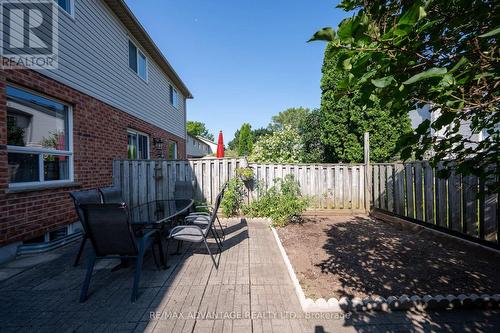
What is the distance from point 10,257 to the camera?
3.79 m

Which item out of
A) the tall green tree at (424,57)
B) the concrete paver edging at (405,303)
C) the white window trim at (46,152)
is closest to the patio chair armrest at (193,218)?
the concrete paver edging at (405,303)

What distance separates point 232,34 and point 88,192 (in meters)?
9.32

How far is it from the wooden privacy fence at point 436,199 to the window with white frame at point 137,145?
24.9ft

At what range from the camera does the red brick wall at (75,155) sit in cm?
377

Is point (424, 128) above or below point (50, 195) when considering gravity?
above

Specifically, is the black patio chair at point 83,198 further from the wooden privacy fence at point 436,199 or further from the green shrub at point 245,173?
the wooden privacy fence at point 436,199

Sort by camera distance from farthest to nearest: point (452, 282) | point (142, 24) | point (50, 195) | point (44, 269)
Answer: point (142, 24), point (50, 195), point (44, 269), point (452, 282)

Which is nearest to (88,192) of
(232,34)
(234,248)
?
(234,248)

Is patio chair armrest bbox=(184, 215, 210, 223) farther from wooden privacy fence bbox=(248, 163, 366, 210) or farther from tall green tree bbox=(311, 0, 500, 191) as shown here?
tall green tree bbox=(311, 0, 500, 191)

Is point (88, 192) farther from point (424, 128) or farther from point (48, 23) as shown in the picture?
point (424, 128)

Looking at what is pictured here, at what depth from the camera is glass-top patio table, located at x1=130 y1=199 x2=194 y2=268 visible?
356 centimetres

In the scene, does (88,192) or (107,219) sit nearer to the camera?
(107,219)

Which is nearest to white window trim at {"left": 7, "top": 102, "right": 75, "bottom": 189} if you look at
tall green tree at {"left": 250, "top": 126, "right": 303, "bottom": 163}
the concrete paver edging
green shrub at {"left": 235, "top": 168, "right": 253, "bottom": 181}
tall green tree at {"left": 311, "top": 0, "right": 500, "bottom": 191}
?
green shrub at {"left": 235, "top": 168, "right": 253, "bottom": 181}

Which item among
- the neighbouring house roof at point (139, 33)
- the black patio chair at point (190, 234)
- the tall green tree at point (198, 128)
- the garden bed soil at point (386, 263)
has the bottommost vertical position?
the garden bed soil at point (386, 263)
